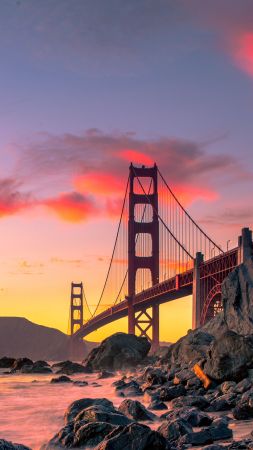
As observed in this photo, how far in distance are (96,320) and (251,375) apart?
2485 inches

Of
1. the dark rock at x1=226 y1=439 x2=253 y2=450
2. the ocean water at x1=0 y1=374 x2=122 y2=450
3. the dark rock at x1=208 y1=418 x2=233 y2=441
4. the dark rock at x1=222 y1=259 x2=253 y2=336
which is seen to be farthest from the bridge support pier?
the dark rock at x1=226 y1=439 x2=253 y2=450

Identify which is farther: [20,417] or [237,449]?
[20,417]

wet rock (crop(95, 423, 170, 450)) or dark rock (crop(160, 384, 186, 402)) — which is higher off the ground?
wet rock (crop(95, 423, 170, 450))

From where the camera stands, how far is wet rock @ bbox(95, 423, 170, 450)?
24.7 ft

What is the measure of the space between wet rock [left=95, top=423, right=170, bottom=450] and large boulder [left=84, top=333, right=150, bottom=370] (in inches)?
1314

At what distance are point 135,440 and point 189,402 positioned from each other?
20.7ft

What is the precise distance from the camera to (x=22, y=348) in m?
194

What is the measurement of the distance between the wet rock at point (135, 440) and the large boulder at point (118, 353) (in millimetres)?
33381

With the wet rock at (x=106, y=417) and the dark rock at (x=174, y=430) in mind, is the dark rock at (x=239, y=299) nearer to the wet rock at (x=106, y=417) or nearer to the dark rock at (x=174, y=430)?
the wet rock at (x=106, y=417)

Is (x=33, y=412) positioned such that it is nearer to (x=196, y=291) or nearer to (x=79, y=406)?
(x=79, y=406)

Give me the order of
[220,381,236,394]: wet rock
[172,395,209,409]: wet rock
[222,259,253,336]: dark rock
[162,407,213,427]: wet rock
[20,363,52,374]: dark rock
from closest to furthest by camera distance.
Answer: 1. [162,407,213,427]: wet rock
2. [172,395,209,409]: wet rock
3. [220,381,236,394]: wet rock
4. [222,259,253,336]: dark rock
5. [20,363,52,374]: dark rock

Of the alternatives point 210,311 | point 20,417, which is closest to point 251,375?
point 20,417

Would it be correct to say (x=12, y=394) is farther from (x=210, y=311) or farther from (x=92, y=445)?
(x=210, y=311)

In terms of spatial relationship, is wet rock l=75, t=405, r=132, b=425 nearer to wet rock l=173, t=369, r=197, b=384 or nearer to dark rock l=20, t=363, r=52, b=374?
wet rock l=173, t=369, r=197, b=384
